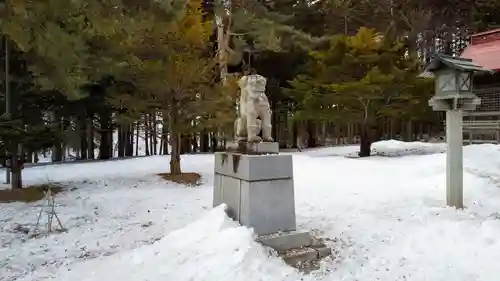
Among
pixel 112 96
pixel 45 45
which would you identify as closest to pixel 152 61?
pixel 112 96

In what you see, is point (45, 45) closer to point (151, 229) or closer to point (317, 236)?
point (151, 229)

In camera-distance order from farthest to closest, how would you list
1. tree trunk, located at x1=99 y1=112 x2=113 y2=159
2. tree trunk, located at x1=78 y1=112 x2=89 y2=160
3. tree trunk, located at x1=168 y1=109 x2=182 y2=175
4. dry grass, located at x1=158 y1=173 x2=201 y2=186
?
tree trunk, located at x1=99 y1=112 x2=113 y2=159
tree trunk, located at x1=78 y1=112 x2=89 y2=160
tree trunk, located at x1=168 y1=109 x2=182 y2=175
dry grass, located at x1=158 y1=173 x2=201 y2=186

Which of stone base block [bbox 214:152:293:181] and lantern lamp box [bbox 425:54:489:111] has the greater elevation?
lantern lamp box [bbox 425:54:489:111]

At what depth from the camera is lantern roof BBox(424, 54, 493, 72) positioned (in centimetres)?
654

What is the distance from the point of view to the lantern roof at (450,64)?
6.54 metres

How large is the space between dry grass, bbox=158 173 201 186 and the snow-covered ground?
1.14 ft

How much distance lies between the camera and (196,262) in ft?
13.7

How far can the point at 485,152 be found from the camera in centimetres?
1147

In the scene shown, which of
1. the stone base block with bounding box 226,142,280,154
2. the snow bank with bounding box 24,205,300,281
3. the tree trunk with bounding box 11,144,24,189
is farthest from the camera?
the tree trunk with bounding box 11,144,24,189

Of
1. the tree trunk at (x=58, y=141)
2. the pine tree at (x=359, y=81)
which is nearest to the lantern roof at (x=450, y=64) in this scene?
the pine tree at (x=359, y=81)

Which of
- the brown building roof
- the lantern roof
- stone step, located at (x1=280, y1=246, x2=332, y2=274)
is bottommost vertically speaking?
stone step, located at (x1=280, y1=246, x2=332, y2=274)

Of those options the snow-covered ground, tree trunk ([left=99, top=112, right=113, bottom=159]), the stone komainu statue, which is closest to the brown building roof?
the snow-covered ground

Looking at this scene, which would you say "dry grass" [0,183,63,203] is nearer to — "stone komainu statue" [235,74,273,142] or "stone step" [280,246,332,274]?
"stone komainu statue" [235,74,273,142]

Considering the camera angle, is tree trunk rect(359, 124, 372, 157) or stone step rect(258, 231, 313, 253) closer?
stone step rect(258, 231, 313, 253)
